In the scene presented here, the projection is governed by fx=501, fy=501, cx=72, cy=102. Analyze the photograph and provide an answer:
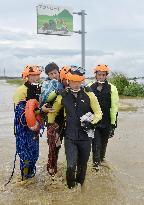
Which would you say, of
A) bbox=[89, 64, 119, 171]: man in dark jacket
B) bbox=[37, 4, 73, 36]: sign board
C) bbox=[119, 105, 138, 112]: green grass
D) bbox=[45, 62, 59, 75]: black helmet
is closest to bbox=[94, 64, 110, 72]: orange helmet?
bbox=[89, 64, 119, 171]: man in dark jacket

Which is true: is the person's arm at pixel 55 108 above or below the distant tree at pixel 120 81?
above

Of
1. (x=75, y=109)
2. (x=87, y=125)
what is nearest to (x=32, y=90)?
(x=75, y=109)

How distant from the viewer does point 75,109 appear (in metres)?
7.03

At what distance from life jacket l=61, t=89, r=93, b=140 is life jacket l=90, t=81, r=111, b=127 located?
5.15ft

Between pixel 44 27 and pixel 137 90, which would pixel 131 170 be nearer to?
pixel 137 90

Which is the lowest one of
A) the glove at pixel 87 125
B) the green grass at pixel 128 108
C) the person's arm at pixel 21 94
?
the green grass at pixel 128 108

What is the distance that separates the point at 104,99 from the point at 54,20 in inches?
963

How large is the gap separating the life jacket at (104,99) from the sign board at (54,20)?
23.5 meters

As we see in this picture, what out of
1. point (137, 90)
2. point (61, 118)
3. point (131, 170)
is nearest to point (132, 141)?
point (131, 170)

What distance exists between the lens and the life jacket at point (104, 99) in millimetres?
8625

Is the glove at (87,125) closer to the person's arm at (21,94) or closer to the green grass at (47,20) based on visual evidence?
the person's arm at (21,94)

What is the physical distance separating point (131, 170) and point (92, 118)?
2448mm

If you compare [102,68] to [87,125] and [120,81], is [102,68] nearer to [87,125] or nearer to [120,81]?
[87,125]

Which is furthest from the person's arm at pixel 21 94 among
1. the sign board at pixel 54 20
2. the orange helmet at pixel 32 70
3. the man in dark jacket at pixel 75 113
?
the sign board at pixel 54 20
